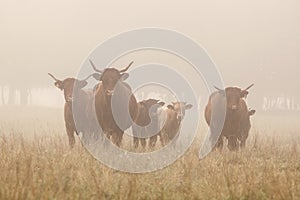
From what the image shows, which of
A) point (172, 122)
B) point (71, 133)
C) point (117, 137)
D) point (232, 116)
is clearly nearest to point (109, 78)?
point (117, 137)

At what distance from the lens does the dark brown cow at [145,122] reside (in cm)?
1216

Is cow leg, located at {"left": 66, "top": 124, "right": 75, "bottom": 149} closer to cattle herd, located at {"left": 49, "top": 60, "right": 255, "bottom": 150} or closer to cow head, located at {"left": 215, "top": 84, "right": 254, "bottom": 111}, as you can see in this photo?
cattle herd, located at {"left": 49, "top": 60, "right": 255, "bottom": 150}

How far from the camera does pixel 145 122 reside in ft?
42.0

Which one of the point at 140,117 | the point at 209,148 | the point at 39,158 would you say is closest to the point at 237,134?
the point at 209,148

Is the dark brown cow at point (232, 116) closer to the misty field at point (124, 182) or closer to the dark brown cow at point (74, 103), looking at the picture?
the dark brown cow at point (74, 103)

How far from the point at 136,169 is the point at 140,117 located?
5868 millimetres

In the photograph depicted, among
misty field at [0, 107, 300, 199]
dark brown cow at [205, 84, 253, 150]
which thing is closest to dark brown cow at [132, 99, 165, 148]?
dark brown cow at [205, 84, 253, 150]

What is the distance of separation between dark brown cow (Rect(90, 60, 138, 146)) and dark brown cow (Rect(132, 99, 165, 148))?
4.04 feet

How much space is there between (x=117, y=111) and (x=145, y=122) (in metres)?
2.31

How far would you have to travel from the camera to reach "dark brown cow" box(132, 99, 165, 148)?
479 inches

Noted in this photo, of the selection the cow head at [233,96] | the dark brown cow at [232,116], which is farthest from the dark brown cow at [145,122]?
the cow head at [233,96]

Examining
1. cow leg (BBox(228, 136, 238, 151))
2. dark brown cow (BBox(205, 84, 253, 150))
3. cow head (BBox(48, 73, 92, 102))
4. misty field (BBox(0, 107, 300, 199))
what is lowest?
cow leg (BBox(228, 136, 238, 151))

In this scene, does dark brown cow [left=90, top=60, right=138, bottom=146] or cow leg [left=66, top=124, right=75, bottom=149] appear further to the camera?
cow leg [left=66, top=124, right=75, bottom=149]

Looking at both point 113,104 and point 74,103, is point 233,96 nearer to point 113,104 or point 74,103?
point 113,104
